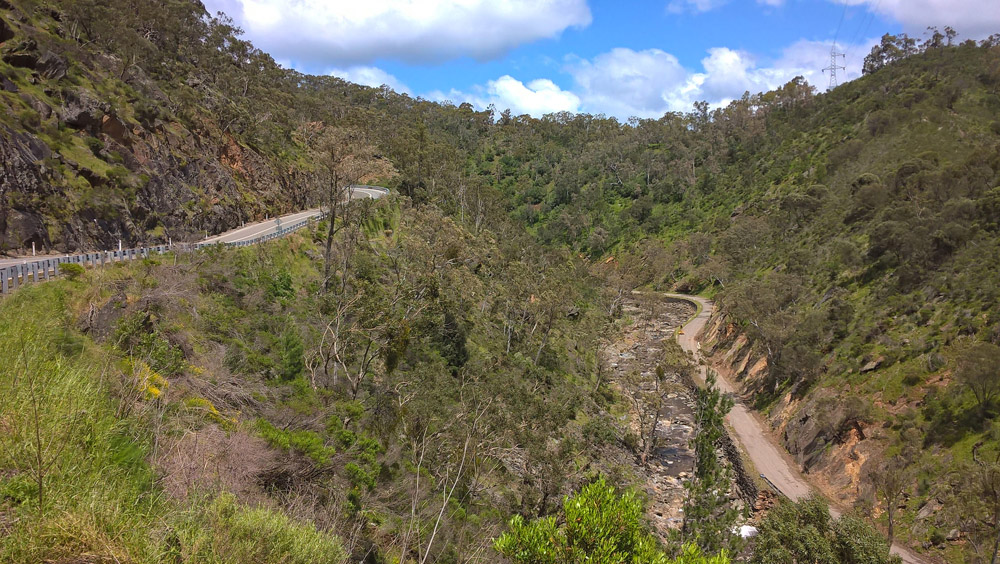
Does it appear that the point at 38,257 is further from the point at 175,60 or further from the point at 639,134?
the point at 639,134

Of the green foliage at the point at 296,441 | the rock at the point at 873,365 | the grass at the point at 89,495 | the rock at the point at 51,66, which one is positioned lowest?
the rock at the point at 873,365

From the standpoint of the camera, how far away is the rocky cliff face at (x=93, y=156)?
81.1 ft

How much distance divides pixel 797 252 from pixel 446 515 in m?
55.0

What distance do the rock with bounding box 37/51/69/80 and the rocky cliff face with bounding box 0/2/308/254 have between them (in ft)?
0.18

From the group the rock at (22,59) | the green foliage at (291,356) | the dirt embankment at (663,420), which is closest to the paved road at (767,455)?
the dirt embankment at (663,420)

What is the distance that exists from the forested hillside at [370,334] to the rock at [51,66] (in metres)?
0.14

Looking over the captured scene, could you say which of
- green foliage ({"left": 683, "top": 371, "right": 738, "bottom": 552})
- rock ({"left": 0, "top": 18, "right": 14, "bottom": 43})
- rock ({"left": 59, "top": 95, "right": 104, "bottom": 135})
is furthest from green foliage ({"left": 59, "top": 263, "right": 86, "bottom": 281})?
green foliage ({"left": 683, "top": 371, "right": 738, "bottom": 552})

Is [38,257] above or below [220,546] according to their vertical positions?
above

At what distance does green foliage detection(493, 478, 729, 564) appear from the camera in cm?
992

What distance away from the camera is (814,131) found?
3937 inches

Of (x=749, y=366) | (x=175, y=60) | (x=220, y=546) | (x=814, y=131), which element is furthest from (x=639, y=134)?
(x=220, y=546)

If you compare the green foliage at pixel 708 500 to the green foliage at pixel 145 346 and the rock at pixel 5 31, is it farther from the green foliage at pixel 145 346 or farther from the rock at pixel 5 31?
the rock at pixel 5 31

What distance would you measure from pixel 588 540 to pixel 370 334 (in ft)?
51.2

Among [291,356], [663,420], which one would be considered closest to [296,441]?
[291,356]
